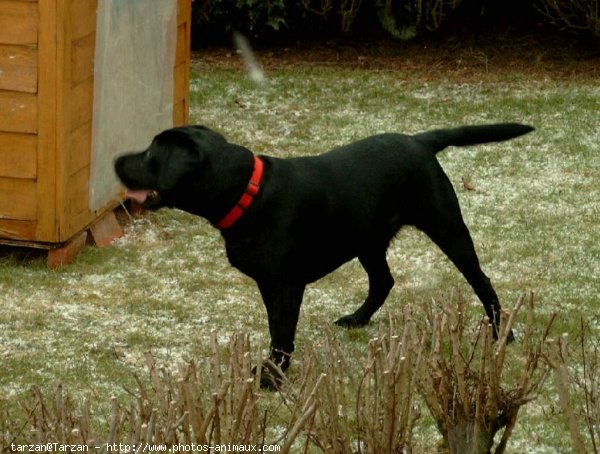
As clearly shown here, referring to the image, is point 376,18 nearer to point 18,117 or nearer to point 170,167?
point 18,117

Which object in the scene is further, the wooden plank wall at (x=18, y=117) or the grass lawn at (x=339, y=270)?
the wooden plank wall at (x=18, y=117)

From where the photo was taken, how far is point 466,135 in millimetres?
6219

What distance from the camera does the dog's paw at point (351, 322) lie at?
6.65 meters

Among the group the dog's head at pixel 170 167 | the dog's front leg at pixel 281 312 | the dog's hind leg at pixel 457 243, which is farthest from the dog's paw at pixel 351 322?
the dog's head at pixel 170 167

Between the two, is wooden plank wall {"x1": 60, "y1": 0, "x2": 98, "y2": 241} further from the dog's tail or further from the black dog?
the dog's tail

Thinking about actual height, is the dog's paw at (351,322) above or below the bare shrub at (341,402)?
below

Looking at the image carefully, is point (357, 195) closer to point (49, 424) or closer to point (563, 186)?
point (49, 424)

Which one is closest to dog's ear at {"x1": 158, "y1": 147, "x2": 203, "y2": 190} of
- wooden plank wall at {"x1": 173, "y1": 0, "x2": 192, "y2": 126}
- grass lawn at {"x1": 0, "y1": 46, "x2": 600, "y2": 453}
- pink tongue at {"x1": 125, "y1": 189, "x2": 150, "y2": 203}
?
pink tongue at {"x1": 125, "y1": 189, "x2": 150, "y2": 203}

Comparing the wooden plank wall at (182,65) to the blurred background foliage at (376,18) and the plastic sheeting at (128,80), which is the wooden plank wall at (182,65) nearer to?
the plastic sheeting at (128,80)

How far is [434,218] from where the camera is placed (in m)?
6.12

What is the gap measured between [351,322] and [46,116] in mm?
2124

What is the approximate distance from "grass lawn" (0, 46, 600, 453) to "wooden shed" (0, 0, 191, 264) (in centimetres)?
33

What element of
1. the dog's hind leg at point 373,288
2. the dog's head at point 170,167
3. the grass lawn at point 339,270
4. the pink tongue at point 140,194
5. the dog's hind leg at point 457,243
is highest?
the dog's head at point 170,167

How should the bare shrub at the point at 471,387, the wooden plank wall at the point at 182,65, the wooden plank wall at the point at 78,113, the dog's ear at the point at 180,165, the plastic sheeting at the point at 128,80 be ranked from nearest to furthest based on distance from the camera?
1. the bare shrub at the point at 471,387
2. the dog's ear at the point at 180,165
3. the wooden plank wall at the point at 78,113
4. the plastic sheeting at the point at 128,80
5. the wooden plank wall at the point at 182,65
